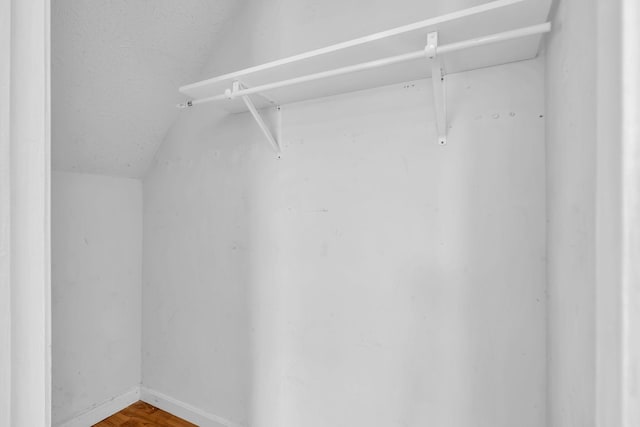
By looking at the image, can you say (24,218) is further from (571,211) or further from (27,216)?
(571,211)

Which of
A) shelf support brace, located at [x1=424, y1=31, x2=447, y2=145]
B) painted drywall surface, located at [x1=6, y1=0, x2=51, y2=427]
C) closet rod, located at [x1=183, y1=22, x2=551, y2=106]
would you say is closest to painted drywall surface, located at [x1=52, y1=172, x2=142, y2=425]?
closet rod, located at [x1=183, y1=22, x2=551, y2=106]

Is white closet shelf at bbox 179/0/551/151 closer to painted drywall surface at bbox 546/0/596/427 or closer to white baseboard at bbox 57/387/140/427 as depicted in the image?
painted drywall surface at bbox 546/0/596/427

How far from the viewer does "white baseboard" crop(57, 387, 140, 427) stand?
5.28 ft

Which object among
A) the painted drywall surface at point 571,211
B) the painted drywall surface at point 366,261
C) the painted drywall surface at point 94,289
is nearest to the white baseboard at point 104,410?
the painted drywall surface at point 94,289

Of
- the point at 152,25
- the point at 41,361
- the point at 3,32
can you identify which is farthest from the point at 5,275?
the point at 152,25

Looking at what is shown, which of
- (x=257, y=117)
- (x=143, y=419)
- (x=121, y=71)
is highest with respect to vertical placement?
(x=121, y=71)

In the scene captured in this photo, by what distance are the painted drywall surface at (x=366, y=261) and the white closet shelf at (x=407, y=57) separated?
0.24ft

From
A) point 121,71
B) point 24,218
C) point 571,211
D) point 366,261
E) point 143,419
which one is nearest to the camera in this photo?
point 24,218

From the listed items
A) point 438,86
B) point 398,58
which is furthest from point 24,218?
point 438,86

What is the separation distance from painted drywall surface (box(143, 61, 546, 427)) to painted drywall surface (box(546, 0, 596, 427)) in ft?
0.35

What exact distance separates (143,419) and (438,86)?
216 cm

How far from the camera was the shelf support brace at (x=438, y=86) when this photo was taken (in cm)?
89

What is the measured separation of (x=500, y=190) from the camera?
106 centimetres

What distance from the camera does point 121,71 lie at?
1.46 meters
